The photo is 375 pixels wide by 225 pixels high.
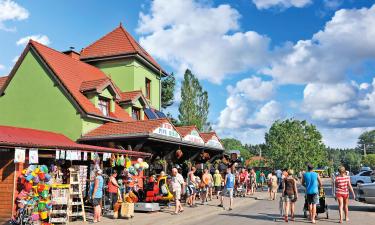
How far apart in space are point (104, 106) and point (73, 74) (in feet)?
8.85

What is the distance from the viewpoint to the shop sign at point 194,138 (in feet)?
69.3

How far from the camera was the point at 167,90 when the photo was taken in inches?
1714

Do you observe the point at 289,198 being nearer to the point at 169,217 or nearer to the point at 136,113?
the point at 169,217

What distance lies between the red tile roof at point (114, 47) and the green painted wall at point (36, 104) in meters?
6.25

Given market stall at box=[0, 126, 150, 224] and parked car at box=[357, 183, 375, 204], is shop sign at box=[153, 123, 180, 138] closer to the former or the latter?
market stall at box=[0, 126, 150, 224]

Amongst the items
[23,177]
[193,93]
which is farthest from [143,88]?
[193,93]

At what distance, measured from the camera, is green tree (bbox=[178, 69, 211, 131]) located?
53531 millimetres

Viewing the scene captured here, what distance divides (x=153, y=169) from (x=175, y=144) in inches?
159

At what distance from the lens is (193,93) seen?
54.8m

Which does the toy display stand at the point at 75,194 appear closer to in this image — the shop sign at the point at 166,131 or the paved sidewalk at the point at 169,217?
the paved sidewalk at the point at 169,217

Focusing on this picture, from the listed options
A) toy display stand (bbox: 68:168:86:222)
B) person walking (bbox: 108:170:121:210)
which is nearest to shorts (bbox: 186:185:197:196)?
person walking (bbox: 108:170:121:210)

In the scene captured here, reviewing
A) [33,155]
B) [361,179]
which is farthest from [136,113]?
[361,179]

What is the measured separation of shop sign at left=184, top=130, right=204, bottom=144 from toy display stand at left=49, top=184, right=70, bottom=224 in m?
9.12

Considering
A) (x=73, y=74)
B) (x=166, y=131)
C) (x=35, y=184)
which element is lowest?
(x=35, y=184)
